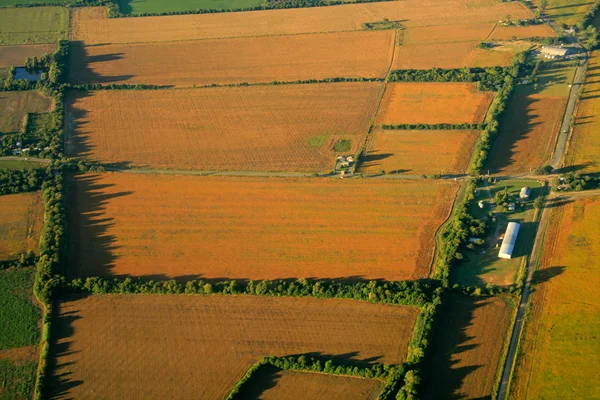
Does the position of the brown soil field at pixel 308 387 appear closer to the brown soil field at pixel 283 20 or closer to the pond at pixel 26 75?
the pond at pixel 26 75

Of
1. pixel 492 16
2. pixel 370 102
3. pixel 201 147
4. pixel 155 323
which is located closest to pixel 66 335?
pixel 155 323

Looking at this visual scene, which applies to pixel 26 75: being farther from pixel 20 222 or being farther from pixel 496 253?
pixel 496 253

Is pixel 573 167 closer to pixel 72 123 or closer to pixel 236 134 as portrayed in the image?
pixel 236 134

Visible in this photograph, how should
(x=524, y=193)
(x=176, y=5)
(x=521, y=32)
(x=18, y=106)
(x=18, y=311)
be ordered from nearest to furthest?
(x=18, y=311)
(x=524, y=193)
(x=18, y=106)
(x=521, y=32)
(x=176, y=5)

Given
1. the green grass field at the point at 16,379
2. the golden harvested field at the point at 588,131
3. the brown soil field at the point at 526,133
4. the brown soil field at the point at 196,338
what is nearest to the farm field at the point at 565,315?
the golden harvested field at the point at 588,131

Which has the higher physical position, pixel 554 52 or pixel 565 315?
pixel 554 52

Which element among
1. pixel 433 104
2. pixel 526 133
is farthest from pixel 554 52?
pixel 526 133
